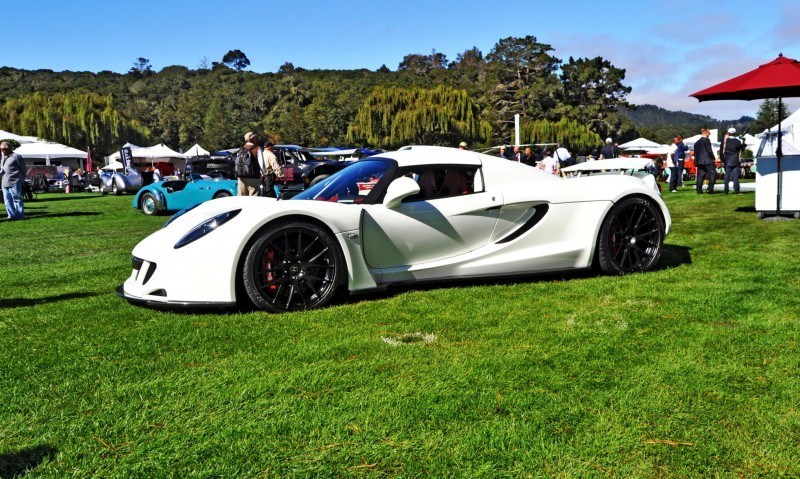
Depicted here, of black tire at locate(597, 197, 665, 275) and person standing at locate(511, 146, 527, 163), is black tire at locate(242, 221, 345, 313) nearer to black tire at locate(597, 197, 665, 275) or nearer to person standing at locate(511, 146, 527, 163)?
black tire at locate(597, 197, 665, 275)

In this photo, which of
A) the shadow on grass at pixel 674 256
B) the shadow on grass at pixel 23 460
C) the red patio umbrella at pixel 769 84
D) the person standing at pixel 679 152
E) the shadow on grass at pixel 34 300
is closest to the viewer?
the shadow on grass at pixel 23 460

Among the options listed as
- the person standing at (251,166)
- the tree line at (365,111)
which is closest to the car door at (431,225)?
the person standing at (251,166)

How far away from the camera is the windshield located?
5242mm

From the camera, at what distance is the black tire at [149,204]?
1525cm

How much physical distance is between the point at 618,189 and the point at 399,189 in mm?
2116

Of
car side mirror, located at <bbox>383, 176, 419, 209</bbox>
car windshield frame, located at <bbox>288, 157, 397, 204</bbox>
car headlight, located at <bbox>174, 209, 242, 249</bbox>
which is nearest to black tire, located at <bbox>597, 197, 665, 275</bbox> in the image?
car side mirror, located at <bbox>383, 176, 419, 209</bbox>

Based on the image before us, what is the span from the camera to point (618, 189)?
5.78 metres

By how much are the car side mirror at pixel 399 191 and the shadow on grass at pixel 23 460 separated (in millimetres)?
3066

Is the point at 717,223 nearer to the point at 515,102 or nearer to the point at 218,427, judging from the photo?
the point at 218,427

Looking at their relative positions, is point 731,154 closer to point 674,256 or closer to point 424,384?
point 674,256

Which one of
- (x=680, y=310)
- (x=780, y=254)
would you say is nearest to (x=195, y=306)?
(x=680, y=310)

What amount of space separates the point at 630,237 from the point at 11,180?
13.2m

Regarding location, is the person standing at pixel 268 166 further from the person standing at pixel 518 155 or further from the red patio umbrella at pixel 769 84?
the person standing at pixel 518 155

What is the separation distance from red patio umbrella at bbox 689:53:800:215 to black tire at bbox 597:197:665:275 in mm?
5124
